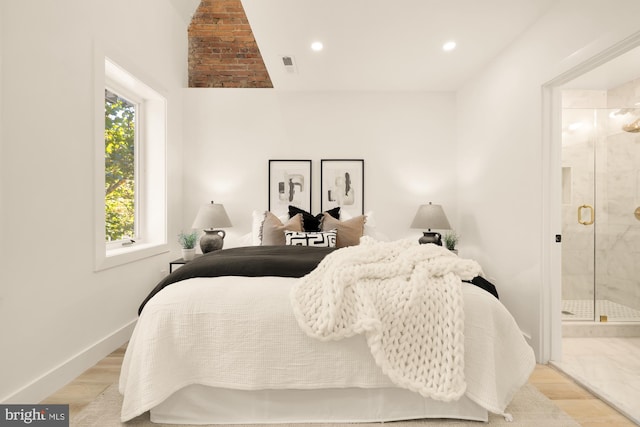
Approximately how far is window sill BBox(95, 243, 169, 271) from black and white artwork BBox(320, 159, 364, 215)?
72.5 inches

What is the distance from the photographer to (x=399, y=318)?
60.5 inches

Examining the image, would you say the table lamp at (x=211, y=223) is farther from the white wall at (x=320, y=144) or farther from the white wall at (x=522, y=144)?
the white wall at (x=522, y=144)

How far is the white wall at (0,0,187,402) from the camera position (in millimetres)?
1721

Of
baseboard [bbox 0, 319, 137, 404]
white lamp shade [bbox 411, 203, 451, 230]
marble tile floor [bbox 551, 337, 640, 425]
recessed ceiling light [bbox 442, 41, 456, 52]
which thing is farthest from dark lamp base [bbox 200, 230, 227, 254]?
marble tile floor [bbox 551, 337, 640, 425]

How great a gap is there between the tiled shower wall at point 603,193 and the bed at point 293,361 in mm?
2555

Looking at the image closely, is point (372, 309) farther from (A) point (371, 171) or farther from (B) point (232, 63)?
(B) point (232, 63)

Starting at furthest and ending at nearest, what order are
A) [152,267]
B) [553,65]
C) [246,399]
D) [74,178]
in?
[152,267] < [553,65] < [74,178] < [246,399]

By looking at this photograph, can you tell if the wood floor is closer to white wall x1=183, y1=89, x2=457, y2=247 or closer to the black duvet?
the black duvet

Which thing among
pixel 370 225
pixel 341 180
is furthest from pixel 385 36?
A: pixel 370 225

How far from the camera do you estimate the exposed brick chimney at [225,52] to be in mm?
4055

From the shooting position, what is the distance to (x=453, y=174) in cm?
400

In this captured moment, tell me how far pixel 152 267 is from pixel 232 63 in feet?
8.20

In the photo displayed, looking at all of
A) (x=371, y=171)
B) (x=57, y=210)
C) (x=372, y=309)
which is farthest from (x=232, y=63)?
(x=372, y=309)

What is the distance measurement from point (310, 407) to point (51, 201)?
1.83m
